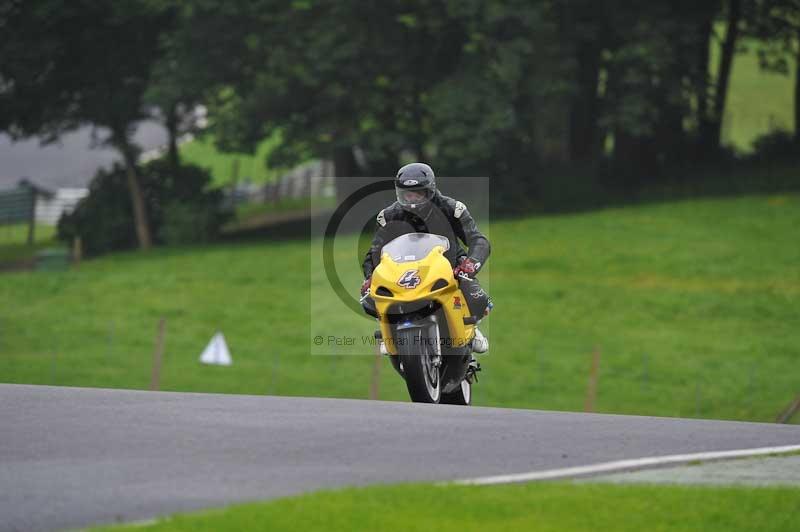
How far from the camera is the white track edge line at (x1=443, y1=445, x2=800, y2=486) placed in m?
8.97

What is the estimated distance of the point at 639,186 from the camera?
158 ft

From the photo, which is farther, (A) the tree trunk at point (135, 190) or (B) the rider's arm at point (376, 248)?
(A) the tree trunk at point (135, 190)

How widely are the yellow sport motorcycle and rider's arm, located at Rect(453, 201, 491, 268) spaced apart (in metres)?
0.35

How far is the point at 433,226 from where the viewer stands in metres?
13.7

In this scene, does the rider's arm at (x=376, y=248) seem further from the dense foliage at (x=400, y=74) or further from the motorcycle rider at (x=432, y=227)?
the dense foliage at (x=400, y=74)

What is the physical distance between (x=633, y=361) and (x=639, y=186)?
1774 centimetres

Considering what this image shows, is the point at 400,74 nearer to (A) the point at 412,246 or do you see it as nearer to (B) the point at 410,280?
(A) the point at 412,246

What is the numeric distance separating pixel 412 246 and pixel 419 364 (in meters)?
1.07

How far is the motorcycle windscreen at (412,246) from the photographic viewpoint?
1299cm

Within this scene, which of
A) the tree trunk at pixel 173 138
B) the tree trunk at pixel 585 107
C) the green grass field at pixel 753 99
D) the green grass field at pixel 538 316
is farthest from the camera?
the green grass field at pixel 753 99

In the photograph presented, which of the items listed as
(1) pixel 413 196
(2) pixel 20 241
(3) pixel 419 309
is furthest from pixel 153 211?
(3) pixel 419 309

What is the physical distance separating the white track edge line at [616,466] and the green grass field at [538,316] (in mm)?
16462

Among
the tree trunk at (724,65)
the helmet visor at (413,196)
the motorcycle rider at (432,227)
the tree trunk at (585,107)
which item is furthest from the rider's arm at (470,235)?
the tree trunk at (724,65)

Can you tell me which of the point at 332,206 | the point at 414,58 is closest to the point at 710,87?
the point at 414,58
